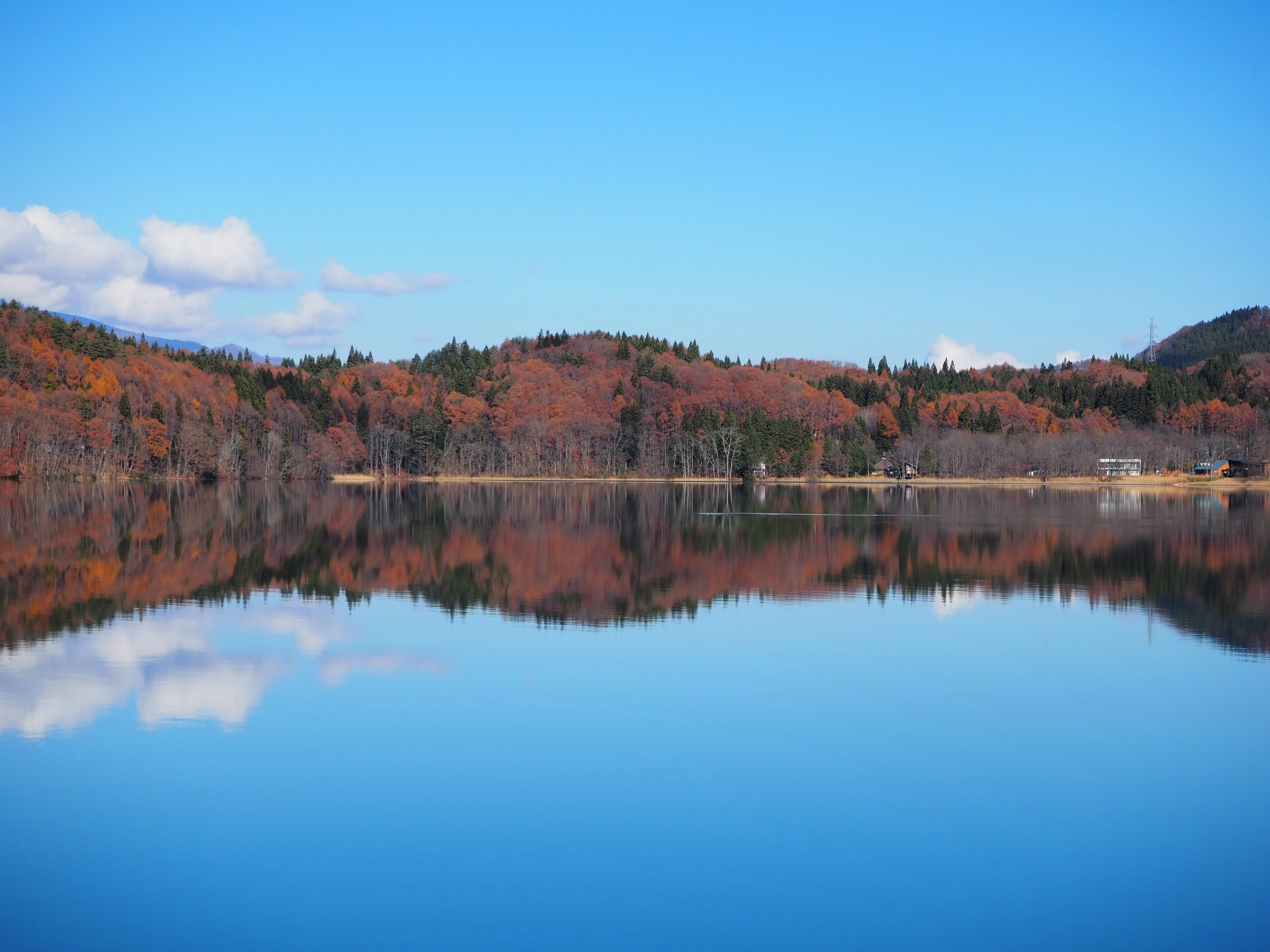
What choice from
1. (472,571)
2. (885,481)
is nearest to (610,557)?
(472,571)

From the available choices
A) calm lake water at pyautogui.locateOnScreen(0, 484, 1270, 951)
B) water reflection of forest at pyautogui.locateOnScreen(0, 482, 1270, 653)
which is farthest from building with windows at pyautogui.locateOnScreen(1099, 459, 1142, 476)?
calm lake water at pyautogui.locateOnScreen(0, 484, 1270, 951)

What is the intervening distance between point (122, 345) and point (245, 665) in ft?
336

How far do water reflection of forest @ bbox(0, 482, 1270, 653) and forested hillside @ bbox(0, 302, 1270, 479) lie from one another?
113 feet

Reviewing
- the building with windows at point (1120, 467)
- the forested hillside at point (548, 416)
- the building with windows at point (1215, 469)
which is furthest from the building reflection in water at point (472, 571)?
the building with windows at point (1215, 469)

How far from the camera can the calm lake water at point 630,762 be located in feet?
25.8

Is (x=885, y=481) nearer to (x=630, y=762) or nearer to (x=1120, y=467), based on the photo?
(x=1120, y=467)

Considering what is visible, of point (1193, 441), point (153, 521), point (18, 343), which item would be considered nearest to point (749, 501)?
point (153, 521)

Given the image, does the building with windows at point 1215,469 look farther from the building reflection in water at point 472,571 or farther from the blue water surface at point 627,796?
the blue water surface at point 627,796

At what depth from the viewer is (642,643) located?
58.2ft

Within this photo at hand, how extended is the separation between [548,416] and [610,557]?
285ft

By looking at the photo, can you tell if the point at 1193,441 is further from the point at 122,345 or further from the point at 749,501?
the point at 122,345

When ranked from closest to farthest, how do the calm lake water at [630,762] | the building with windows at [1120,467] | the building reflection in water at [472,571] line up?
the calm lake water at [630,762] → the building reflection in water at [472,571] → the building with windows at [1120,467]

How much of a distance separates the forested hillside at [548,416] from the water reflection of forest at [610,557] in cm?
3449

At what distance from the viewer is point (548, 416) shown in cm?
11688
